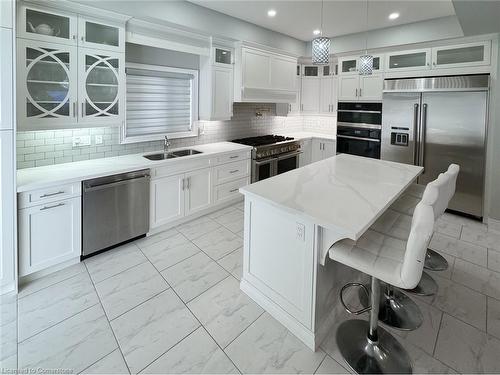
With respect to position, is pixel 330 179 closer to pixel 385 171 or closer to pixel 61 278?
pixel 385 171

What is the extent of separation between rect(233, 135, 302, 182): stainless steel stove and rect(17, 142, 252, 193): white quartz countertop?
1.10m

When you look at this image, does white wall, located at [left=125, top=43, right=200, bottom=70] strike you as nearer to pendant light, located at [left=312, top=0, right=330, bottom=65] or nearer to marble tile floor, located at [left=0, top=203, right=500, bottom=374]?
pendant light, located at [left=312, top=0, right=330, bottom=65]

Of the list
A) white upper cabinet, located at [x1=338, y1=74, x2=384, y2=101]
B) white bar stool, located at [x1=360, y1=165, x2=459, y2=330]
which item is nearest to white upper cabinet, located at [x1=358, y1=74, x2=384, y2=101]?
white upper cabinet, located at [x1=338, y1=74, x2=384, y2=101]

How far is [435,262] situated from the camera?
2914 millimetres

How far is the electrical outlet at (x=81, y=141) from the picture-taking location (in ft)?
10.5

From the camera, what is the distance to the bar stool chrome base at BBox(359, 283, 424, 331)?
7.00ft

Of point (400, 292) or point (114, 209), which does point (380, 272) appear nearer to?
point (400, 292)

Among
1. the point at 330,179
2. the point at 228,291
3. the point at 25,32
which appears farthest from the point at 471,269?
the point at 25,32

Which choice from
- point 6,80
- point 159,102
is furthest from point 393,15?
point 6,80

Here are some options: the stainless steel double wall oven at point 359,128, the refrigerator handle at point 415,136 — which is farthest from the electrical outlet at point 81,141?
the refrigerator handle at point 415,136

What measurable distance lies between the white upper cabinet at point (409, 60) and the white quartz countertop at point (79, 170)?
333 centimetres

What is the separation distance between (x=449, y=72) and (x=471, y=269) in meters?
2.76

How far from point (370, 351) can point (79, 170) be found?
9.66ft

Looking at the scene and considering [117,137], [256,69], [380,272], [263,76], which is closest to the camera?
[380,272]
